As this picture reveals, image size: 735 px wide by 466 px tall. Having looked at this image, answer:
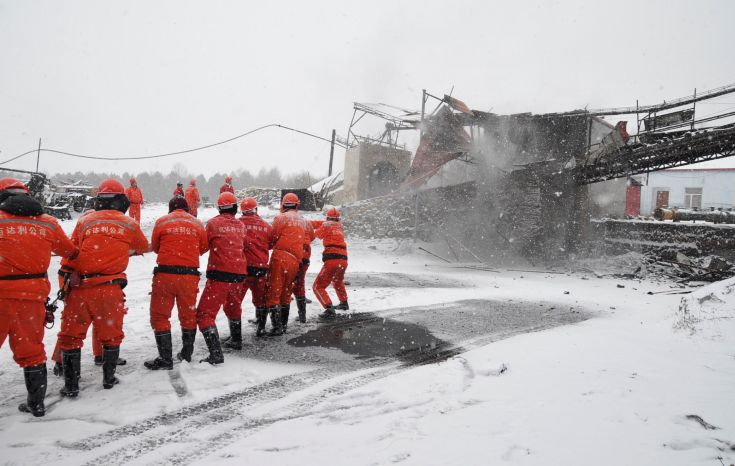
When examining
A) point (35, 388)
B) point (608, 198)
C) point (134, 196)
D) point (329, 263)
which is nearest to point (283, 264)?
point (329, 263)

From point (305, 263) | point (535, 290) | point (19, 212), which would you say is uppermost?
point (19, 212)

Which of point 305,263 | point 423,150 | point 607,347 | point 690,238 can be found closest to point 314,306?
point 305,263

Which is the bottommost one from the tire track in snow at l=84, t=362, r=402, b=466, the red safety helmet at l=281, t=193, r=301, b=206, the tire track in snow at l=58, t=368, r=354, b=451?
the tire track in snow at l=58, t=368, r=354, b=451

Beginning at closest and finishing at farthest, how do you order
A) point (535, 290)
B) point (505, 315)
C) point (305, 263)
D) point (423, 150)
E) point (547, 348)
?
point (547, 348)
point (305, 263)
point (505, 315)
point (535, 290)
point (423, 150)

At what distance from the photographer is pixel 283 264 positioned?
589cm

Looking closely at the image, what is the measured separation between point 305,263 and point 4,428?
4055mm

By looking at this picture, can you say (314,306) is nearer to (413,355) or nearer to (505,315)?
(413,355)

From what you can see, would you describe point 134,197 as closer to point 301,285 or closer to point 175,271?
point 301,285

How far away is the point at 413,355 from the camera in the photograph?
5.16 meters

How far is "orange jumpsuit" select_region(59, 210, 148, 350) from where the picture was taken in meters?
3.71

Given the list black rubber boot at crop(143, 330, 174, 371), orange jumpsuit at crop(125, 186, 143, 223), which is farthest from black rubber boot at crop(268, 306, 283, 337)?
orange jumpsuit at crop(125, 186, 143, 223)

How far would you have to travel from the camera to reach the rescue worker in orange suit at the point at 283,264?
228 inches

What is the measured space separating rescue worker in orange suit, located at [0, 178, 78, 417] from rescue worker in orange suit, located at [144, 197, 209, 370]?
102cm

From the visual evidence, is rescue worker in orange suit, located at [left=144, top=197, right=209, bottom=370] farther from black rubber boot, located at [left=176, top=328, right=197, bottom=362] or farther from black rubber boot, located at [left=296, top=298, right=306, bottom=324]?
black rubber boot, located at [left=296, top=298, right=306, bottom=324]
